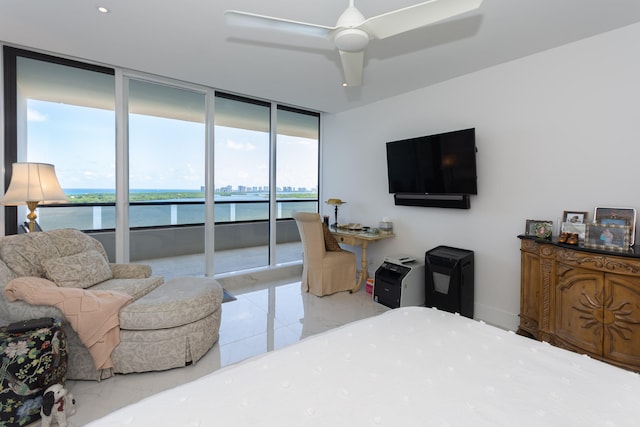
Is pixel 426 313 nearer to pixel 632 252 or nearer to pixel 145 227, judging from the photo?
pixel 632 252

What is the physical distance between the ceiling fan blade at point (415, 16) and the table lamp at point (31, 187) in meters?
2.74

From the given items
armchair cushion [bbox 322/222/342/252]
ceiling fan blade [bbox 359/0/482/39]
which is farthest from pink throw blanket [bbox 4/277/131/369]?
armchair cushion [bbox 322/222/342/252]

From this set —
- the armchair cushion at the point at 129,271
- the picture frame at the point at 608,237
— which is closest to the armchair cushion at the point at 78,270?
the armchair cushion at the point at 129,271

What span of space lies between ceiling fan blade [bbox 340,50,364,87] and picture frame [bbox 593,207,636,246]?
2.13 meters

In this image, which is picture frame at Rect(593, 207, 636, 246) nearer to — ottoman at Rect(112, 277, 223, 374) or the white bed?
the white bed

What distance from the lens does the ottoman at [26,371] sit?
1.62 m

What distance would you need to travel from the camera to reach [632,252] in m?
2.05

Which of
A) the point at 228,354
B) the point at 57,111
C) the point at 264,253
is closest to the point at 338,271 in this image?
the point at 264,253

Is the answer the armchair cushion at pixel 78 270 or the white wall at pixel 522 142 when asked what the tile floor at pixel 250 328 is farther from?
the white wall at pixel 522 142

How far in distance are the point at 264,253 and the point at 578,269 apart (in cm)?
379

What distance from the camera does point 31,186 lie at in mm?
2436

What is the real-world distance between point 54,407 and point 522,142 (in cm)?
399

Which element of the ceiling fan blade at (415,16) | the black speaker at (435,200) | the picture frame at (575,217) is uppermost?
the ceiling fan blade at (415,16)

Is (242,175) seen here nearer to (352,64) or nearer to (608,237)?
(352,64)
